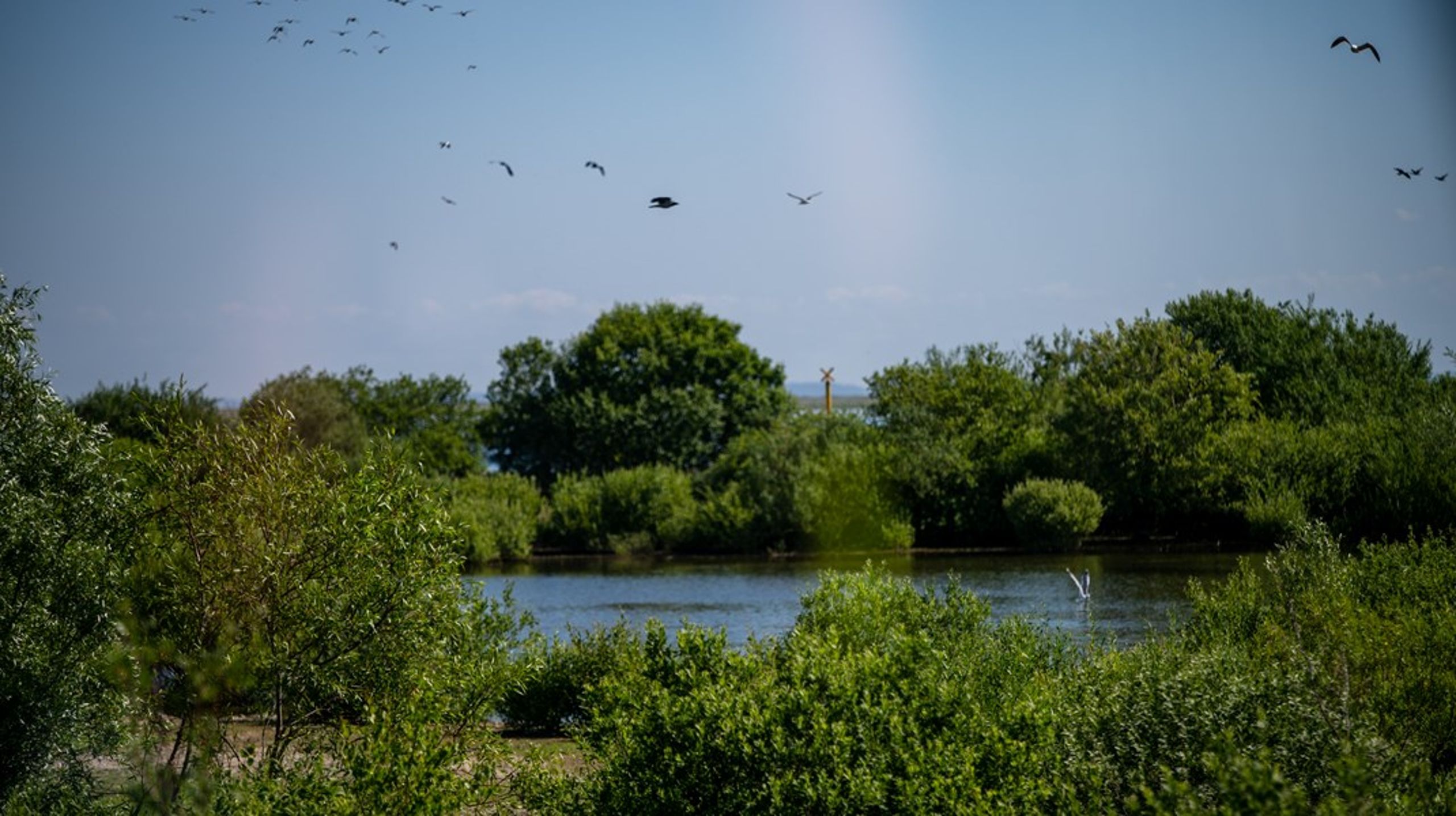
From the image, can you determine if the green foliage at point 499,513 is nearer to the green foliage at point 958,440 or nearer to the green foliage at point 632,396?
the green foliage at point 632,396

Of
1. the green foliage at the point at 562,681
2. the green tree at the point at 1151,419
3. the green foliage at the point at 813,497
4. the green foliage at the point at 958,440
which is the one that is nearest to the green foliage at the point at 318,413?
the green foliage at the point at 813,497

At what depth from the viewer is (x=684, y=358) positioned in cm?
9044

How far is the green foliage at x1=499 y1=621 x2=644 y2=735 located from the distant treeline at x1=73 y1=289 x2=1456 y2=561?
96.7 feet

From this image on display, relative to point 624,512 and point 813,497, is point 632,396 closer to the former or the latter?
point 624,512

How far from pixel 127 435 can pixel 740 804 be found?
163 ft

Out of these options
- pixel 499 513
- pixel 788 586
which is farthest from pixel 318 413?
pixel 788 586

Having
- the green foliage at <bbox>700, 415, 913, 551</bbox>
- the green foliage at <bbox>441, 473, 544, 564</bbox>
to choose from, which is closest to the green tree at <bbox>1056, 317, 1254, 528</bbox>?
the green foliage at <bbox>700, 415, 913, 551</bbox>

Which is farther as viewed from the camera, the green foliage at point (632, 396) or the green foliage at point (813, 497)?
the green foliage at point (632, 396)

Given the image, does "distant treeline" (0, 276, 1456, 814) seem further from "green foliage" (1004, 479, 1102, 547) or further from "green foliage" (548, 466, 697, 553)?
"green foliage" (548, 466, 697, 553)

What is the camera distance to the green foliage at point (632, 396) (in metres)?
86.2

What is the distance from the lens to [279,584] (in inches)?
626

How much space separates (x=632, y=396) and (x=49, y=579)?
238 ft

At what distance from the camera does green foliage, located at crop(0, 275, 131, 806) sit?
16.0 metres

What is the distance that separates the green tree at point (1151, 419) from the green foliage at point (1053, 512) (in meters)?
1.70
